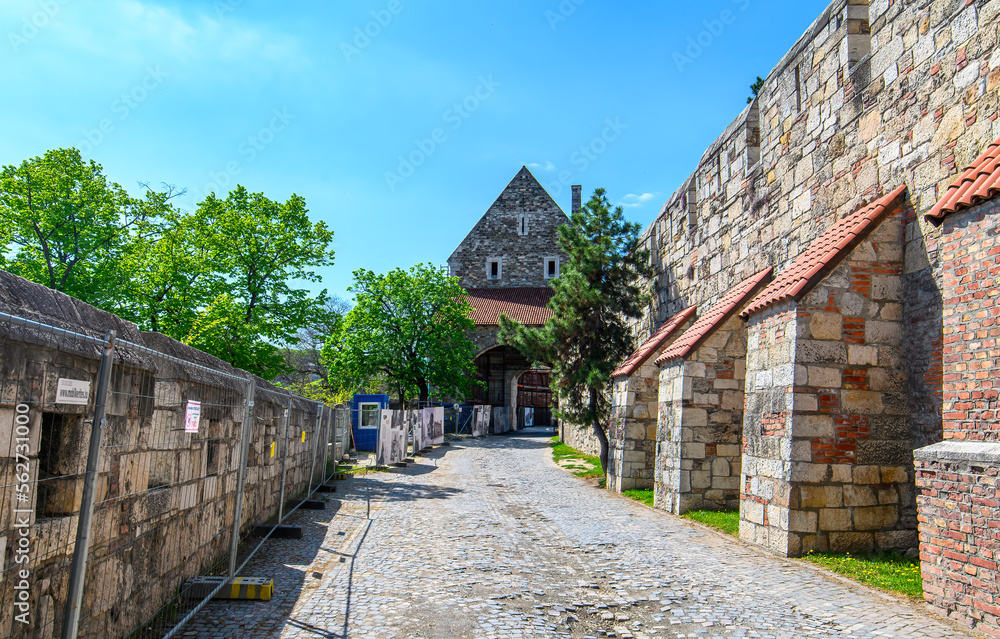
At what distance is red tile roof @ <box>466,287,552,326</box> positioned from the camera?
108 feet

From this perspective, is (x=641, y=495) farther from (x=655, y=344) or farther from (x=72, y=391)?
(x=72, y=391)

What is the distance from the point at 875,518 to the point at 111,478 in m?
6.41

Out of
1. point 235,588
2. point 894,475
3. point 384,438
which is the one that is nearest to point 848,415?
point 894,475

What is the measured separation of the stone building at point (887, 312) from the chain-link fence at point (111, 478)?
5.07 m

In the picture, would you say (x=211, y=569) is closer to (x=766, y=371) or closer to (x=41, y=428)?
(x=41, y=428)

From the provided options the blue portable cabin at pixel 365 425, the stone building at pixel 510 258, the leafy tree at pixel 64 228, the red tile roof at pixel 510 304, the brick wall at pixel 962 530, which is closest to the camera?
the brick wall at pixel 962 530

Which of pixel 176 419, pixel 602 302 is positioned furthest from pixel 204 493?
pixel 602 302

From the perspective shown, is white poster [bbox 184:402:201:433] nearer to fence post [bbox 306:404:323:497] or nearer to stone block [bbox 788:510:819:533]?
stone block [bbox 788:510:819:533]

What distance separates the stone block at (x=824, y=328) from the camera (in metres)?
6.25

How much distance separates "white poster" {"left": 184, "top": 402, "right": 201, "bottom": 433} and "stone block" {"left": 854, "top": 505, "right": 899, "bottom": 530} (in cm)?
589

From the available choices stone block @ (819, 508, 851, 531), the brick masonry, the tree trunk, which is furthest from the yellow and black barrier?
the tree trunk

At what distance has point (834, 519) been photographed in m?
6.04

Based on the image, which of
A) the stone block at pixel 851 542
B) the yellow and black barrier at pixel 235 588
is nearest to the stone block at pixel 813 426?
the stone block at pixel 851 542

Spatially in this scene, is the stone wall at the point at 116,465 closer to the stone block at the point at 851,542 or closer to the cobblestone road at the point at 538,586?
the cobblestone road at the point at 538,586
